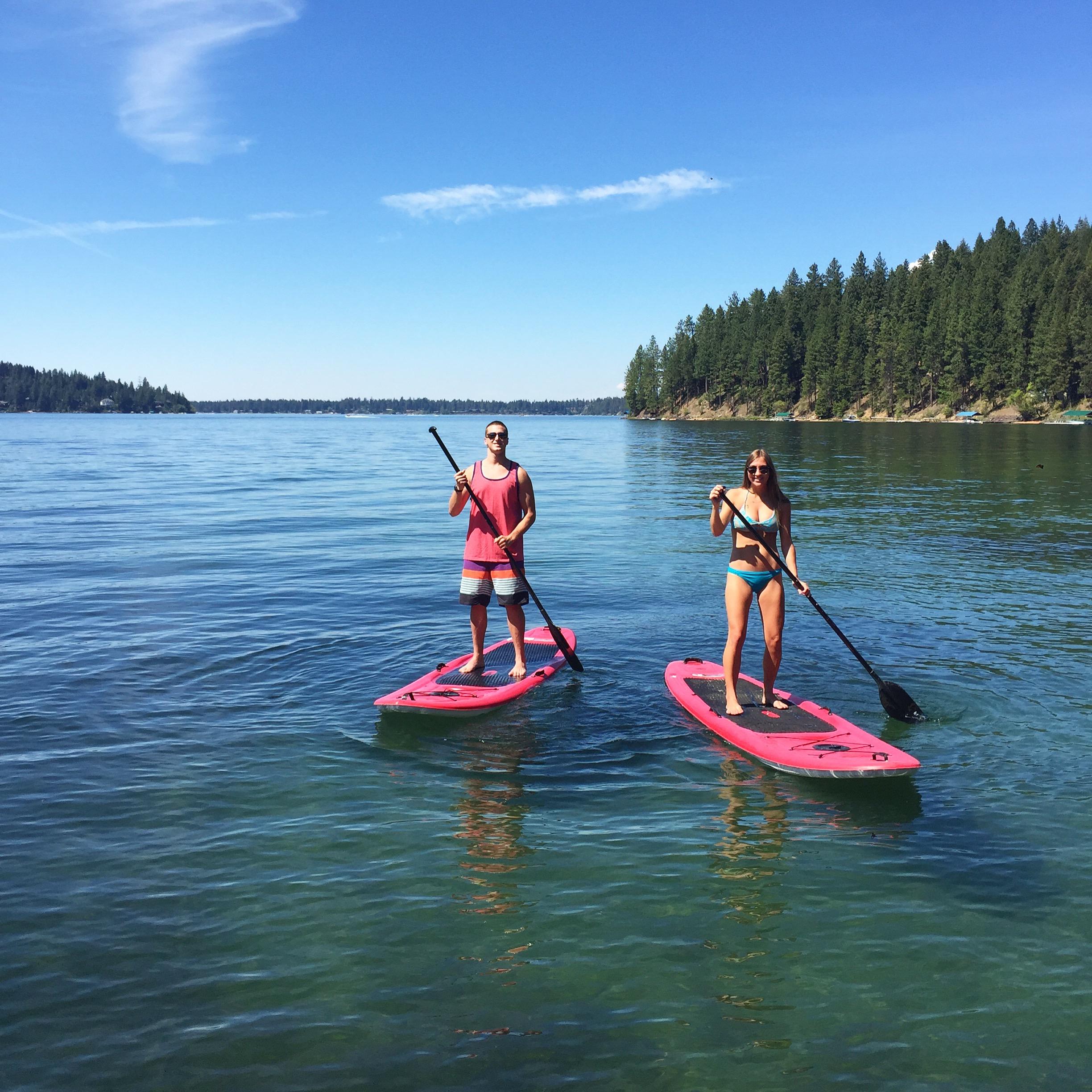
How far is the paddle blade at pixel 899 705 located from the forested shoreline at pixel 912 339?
11744 centimetres

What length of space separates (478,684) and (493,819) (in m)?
3.11

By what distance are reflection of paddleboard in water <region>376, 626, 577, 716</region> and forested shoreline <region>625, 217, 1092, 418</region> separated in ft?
386

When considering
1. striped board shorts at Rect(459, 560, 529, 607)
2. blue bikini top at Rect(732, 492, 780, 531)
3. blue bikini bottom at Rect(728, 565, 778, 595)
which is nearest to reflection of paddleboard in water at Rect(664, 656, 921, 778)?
blue bikini bottom at Rect(728, 565, 778, 595)

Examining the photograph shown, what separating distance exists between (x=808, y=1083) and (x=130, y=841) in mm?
5152

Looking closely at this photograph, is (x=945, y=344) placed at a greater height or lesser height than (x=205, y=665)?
greater

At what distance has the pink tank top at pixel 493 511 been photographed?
10008 millimetres

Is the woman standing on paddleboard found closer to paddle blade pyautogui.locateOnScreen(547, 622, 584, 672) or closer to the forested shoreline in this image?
paddle blade pyautogui.locateOnScreen(547, 622, 584, 672)

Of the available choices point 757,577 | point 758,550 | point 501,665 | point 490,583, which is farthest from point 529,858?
point 501,665

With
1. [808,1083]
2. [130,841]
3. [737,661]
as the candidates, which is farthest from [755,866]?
[130,841]

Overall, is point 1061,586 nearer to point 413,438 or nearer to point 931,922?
point 931,922

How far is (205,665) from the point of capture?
37.9 ft

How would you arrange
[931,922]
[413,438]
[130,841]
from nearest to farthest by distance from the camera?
[931,922] → [130,841] → [413,438]

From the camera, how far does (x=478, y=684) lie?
10188 mm

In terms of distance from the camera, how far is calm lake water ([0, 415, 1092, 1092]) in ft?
15.1
